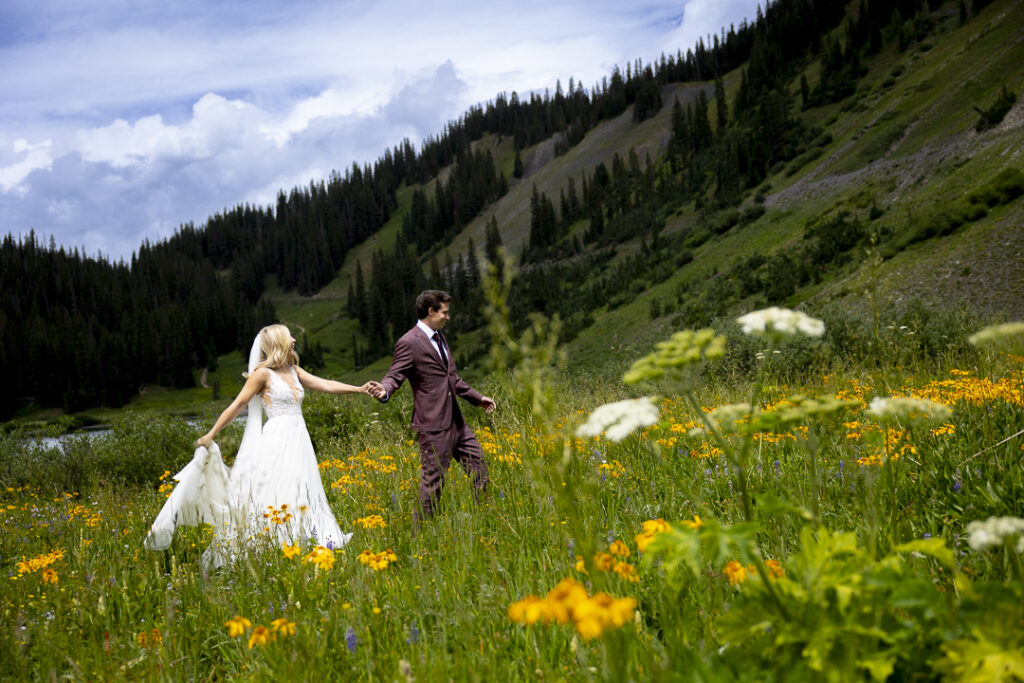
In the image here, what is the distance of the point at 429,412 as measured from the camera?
548 cm

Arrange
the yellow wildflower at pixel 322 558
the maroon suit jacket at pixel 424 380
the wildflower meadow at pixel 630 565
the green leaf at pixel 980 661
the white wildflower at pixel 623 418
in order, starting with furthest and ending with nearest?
the maroon suit jacket at pixel 424 380 → the yellow wildflower at pixel 322 558 → the white wildflower at pixel 623 418 → the wildflower meadow at pixel 630 565 → the green leaf at pixel 980 661

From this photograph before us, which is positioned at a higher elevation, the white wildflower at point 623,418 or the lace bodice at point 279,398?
the white wildflower at point 623,418

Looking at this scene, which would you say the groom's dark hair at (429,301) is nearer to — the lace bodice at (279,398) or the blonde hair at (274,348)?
the blonde hair at (274,348)

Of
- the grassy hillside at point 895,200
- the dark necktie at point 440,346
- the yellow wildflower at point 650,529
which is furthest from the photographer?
the grassy hillside at point 895,200

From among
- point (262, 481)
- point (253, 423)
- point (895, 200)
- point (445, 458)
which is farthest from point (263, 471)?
point (895, 200)

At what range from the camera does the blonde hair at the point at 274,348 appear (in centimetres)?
542

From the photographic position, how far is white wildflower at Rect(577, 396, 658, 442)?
145cm

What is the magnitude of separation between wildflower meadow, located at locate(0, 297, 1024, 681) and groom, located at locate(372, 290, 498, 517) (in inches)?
14.4

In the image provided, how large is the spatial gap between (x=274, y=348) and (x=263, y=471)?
1.18 m

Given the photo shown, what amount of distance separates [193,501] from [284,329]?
5.92 ft

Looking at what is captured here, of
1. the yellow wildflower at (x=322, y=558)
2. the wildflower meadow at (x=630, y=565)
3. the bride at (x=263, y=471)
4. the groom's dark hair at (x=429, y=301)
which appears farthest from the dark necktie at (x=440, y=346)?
the yellow wildflower at (x=322, y=558)

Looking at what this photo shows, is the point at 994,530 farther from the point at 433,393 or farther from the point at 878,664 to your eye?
the point at 433,393

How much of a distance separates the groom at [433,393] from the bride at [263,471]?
16.7 inches

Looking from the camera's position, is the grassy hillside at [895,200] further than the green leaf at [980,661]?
Yes
